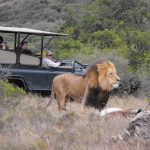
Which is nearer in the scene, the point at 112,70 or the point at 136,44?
the point at 112,70

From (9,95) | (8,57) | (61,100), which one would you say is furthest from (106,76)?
(8,57)

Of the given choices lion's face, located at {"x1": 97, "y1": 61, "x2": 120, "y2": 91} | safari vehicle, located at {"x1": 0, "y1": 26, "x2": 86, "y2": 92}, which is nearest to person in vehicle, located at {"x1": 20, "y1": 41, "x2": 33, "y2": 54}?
safari vehicle, located at {"x1": 0, "y1": 26, "x2": 86, "y2": 92}

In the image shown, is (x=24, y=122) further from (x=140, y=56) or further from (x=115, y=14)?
(x=115, y=14)

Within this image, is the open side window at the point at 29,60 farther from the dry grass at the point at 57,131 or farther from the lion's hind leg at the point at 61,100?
the dry grass at the point at 57,131

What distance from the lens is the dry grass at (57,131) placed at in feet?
22.2

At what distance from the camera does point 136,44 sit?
25203mm

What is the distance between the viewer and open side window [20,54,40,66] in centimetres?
1631

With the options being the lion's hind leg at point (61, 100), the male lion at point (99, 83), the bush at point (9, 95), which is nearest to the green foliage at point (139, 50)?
the lion's hind leg at point (61, 100)

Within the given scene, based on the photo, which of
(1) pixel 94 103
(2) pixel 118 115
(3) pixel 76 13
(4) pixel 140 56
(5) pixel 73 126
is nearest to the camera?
(5) pixel 73 126

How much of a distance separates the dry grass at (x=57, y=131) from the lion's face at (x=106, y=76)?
1.96 meters

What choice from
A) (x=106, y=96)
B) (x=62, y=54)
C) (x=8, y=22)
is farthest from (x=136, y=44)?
(x=8, y=22)

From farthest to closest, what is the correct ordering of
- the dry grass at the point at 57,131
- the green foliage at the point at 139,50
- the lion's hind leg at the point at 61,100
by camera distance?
the green foliage at the point at 139,50 < the lion's hind leg at the point at 61,100 < the dry grass at the point at 57,131

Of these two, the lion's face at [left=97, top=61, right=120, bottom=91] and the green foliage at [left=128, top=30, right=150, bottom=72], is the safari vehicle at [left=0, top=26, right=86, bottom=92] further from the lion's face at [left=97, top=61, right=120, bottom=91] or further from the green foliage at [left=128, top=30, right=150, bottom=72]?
the green foliage at [left=128, top=30, right=150, bottom=72]

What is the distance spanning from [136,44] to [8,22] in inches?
1020
